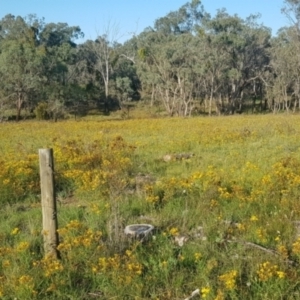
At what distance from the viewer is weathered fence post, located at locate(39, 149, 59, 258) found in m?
4.31

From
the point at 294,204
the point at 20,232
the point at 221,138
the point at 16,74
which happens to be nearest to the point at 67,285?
the point at 20,232

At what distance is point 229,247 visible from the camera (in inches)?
181

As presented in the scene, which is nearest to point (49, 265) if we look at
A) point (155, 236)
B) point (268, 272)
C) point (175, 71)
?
point (155, 236)

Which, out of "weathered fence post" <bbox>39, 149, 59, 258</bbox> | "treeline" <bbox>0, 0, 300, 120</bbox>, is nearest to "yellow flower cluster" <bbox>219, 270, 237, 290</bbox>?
"weathered fence post" <bbox>39, 149, 59, 258</bbox>

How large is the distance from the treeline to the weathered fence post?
3039cm

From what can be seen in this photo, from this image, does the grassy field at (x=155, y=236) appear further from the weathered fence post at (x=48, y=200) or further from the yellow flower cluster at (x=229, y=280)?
the weathered fence post at (x=48, y=200)

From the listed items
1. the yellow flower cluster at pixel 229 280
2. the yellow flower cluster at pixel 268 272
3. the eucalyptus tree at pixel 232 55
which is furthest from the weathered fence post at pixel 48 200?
the eucalyptus tree at pixel 232 55

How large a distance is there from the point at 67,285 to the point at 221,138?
1045cm

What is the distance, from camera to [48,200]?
4395mm

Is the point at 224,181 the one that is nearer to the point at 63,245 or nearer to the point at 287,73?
the point at 63,245

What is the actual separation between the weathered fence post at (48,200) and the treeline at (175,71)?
30.4 meters

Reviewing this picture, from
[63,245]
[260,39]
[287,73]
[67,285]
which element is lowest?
[67,285]

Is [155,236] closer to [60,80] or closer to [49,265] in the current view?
[49,265]

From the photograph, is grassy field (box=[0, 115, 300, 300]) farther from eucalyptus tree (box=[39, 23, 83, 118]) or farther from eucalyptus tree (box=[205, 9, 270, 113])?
eucalyptus tree (box=[205, 9, 270, 113])
